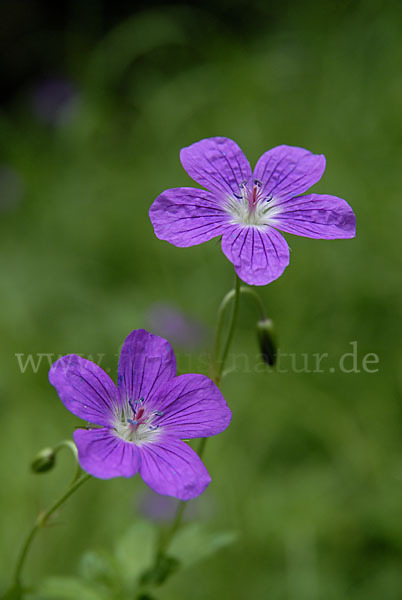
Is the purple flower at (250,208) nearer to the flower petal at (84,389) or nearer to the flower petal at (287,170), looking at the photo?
the flower petal at (287,170)

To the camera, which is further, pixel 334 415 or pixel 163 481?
pixel 334 415

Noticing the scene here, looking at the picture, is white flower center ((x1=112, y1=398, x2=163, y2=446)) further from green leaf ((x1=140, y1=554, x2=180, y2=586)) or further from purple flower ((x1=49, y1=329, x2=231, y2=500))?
green leaf ((x1=140, y1=554, x2=180, y2=586))

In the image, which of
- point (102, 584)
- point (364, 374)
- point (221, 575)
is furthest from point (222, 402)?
point (364, 374)

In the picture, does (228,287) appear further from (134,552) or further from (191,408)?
(191,408)

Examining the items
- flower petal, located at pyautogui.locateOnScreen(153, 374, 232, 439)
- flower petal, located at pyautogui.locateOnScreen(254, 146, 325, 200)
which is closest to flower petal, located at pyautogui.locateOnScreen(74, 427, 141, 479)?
flower petal, located at pyautogui.locateOnScreen(153, 374, 232, 439)

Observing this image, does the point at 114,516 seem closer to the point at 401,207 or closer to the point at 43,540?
the point at 43,540

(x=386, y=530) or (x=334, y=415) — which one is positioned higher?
(x=334, y=415)

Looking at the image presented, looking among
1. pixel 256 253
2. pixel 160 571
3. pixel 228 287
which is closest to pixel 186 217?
pixel 256 253
